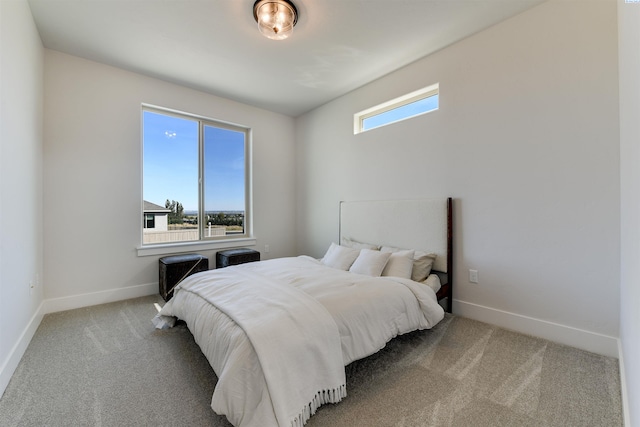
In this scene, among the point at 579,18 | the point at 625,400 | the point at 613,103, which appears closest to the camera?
the point at 625,400

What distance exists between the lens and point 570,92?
2111mm

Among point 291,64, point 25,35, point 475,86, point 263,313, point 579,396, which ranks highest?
point 291,64

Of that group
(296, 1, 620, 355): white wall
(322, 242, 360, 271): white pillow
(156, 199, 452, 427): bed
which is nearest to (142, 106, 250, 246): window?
(156, 199, 452, 427): bed

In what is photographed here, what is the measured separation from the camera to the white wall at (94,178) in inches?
112

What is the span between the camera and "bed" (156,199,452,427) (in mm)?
1276

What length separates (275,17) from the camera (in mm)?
2205

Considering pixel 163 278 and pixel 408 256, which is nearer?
pixel 408 256

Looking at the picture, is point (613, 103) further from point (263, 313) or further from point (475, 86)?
point (263, 313)

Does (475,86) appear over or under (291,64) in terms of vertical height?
under

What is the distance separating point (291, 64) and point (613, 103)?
9.58 ft

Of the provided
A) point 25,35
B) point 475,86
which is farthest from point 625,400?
point 25,35

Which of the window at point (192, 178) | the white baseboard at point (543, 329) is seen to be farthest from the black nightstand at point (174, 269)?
the white baseboard at point (543, 329)

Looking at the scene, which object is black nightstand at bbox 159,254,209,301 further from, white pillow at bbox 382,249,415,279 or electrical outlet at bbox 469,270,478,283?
electrical outlet at bbox 469,270,478,283

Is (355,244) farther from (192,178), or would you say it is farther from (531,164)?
(192,178)
